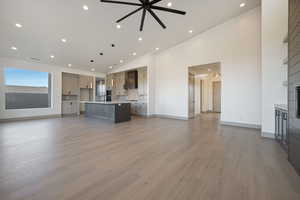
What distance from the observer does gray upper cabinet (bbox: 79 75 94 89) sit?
9471 mm

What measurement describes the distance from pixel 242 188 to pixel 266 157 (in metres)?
1.44

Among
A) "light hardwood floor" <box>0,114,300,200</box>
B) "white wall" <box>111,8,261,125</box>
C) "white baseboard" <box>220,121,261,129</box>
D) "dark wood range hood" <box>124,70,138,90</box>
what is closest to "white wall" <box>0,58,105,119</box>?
"dark wood range hood" <box>124,70,138,90</box>

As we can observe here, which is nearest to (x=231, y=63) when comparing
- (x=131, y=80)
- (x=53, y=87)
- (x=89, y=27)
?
(x=89, y=27)

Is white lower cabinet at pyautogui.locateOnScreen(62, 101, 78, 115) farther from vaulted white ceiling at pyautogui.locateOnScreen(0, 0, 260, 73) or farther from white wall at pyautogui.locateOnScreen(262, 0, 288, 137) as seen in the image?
white wall at pyautogui.locateOnScreen(262, 0, 288, 137)

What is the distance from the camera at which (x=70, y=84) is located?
907 centimetres

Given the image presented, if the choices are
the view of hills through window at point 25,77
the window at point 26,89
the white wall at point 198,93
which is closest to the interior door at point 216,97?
the white wall at point 198,93

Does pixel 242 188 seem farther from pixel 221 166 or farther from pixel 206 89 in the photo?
pixel 206 89

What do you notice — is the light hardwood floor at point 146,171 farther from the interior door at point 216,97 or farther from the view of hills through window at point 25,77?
the interior door at point 216,97

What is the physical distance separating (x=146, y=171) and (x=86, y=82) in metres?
9.27

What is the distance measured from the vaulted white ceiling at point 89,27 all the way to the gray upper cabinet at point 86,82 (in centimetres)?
215

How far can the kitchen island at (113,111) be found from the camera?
20.5 feet

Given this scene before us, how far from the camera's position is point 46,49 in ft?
20.1

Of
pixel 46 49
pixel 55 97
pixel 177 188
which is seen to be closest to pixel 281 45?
pixel 177 188

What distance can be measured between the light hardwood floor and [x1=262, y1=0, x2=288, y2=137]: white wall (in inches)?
38.9
